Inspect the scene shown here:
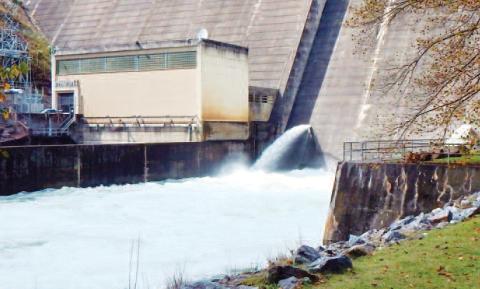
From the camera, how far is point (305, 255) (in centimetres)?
856

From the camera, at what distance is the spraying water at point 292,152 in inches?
1144

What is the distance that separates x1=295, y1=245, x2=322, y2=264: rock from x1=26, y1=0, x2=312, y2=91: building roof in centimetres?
2399

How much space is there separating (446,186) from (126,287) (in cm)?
720

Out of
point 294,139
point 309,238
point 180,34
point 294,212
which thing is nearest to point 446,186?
point 309,238

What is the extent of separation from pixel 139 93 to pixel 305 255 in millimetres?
22805

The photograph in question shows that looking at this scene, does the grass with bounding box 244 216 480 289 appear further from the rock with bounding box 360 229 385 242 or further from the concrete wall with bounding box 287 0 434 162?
the concrete wall with bounding box 287 0 434 162

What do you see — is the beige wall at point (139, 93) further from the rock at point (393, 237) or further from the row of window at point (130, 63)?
the rock at point (393, 237)

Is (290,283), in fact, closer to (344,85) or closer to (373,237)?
(373,237)

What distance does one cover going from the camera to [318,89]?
31.8m

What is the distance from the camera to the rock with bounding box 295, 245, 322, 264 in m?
8.49

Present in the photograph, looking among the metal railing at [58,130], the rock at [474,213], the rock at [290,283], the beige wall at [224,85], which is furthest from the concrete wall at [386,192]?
the metal railing at [58,130]

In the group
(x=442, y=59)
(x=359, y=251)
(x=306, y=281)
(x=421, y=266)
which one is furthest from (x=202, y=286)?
(x=442, y=59)

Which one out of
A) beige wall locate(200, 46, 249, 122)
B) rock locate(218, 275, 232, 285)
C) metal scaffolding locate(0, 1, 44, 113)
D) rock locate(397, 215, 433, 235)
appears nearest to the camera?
rock locate(218, 275, 232, 285)

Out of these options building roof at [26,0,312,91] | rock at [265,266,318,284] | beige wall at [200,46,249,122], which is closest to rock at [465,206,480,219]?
rock at [265,266,318,284]
